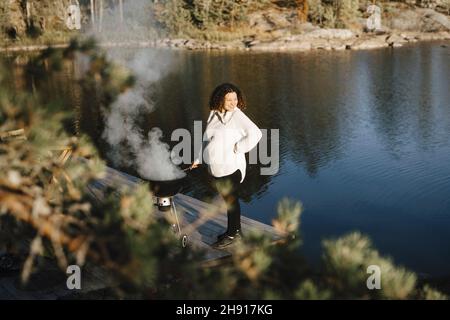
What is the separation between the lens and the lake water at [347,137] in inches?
353

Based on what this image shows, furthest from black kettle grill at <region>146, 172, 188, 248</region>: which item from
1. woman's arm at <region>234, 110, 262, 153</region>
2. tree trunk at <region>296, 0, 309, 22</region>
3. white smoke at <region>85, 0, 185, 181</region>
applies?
tree trunk at <region>296, 0, 309, 22</region>

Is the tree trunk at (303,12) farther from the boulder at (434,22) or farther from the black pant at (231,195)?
the black pant at (231,195)

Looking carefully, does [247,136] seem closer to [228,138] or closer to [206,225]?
[228,138]

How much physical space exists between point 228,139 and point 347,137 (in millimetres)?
10446

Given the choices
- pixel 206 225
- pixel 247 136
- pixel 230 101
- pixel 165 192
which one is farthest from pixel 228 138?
pixel 206 225

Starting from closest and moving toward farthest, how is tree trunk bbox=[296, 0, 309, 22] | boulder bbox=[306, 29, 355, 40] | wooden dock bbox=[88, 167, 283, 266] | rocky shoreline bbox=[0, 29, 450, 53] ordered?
wooden dock bbox=[88, 167, 283, 266] → rocky shoreline bbox=[0, 29, 450, 53] → boulder bbox=[306, 29, 355, 40] → tree trunk bbox=[296, 0, 309, 22]

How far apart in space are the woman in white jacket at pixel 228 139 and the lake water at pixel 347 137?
155cm

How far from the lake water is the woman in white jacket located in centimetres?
155

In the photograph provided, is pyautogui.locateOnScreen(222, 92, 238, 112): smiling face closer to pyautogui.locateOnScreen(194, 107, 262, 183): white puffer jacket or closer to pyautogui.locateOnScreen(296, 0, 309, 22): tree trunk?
pyautogui.locateOnScreen(194, 107, 262, 183): white puffer jacket

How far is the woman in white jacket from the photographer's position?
5.48m

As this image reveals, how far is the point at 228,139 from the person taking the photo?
553 centimetres

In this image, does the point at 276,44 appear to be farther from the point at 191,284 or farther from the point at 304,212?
the point at 191,284

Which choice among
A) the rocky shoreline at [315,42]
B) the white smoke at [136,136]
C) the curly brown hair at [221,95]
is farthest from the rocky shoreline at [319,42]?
the curly brown hair at [221,95]
